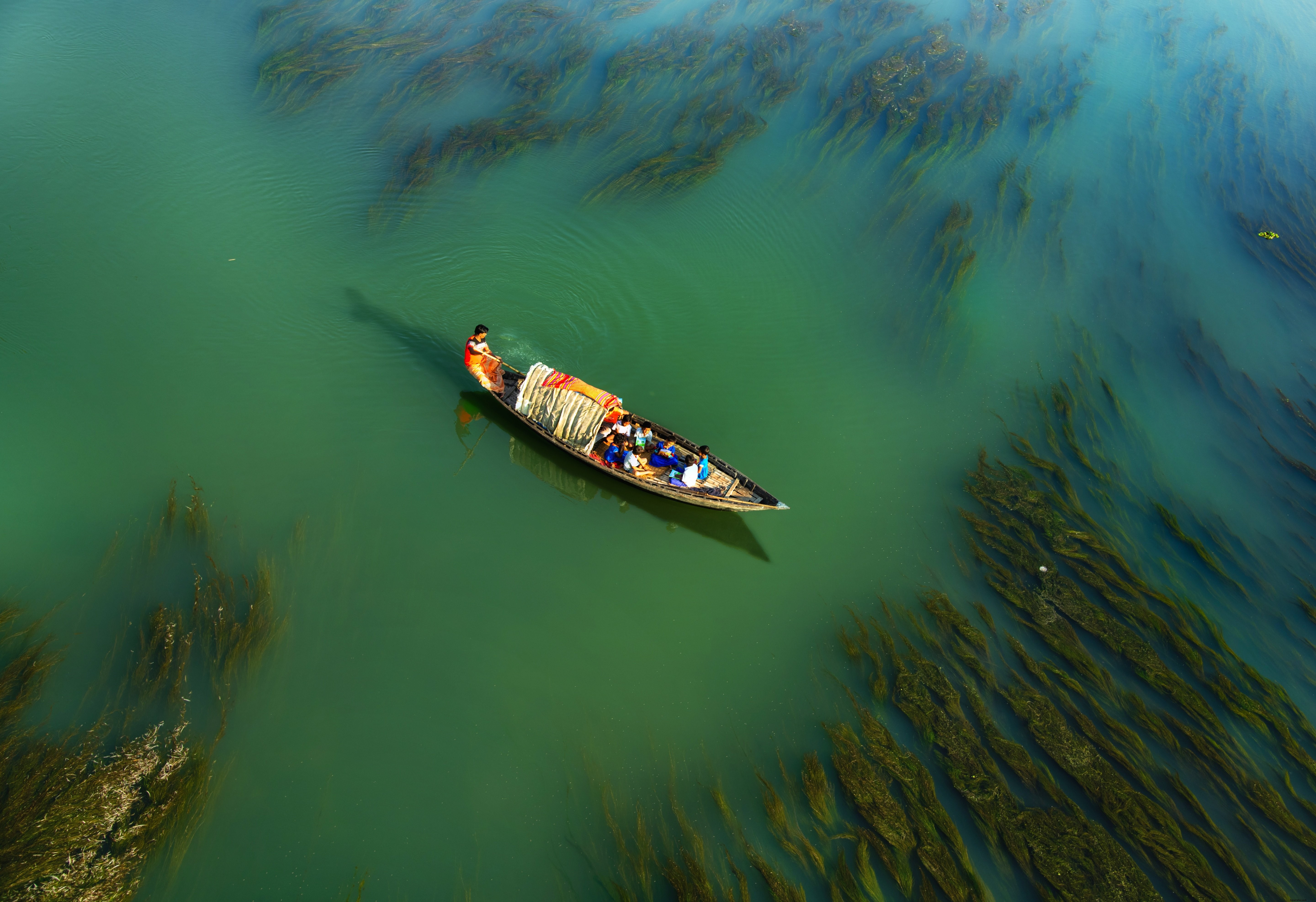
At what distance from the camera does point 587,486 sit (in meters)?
9.74

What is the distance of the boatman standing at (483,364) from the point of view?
10.1 m

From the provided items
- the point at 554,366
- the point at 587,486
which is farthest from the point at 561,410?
Result: the point at 554,366

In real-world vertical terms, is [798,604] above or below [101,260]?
below

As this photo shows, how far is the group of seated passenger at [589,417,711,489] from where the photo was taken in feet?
30.3

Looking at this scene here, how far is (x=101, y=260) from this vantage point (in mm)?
11859

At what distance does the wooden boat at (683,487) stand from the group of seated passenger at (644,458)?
47 mm

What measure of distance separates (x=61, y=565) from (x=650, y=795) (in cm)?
796

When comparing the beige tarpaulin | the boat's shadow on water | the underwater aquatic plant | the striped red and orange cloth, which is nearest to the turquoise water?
the boat's shadow on water

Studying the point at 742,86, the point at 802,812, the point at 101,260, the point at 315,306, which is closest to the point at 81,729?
the point at 315,306

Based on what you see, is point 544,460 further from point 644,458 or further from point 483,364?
point 483,364

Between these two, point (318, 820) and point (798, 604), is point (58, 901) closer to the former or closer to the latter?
point (318, 820)

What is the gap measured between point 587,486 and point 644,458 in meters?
0.99

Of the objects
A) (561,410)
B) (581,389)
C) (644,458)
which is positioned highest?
(581,389)

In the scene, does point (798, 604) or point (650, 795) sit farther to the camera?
point (798, 604)
